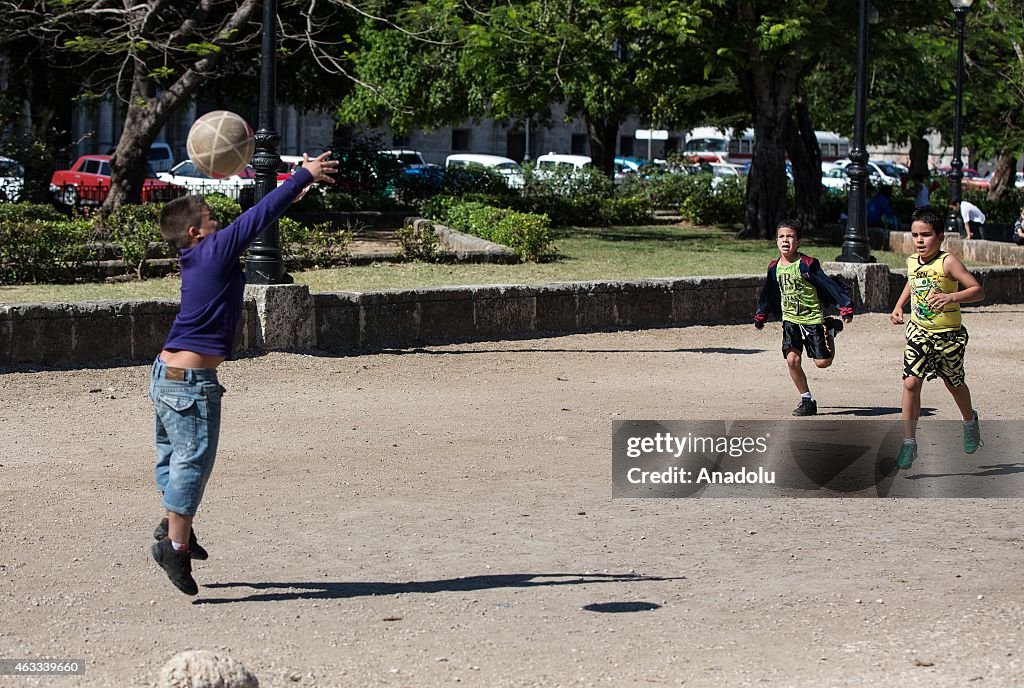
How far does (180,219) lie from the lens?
553 centimetres

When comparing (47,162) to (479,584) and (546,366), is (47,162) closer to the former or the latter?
(546,366)

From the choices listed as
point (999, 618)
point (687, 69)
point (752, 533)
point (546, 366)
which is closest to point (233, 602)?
point (752, 533)

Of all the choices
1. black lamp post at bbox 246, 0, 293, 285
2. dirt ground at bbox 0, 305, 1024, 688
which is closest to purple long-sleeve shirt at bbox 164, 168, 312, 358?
dirt ground at bbox 0, 305, 1024, 688

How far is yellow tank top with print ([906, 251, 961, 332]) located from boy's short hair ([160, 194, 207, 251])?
4.23 metres

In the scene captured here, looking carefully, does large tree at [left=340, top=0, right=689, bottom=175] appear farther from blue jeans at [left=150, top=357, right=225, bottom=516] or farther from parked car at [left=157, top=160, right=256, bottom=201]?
blue jeans at [left=150, top=357, right=225, bottom=516]

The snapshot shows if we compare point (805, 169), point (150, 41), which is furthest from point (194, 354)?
point (805, 169)

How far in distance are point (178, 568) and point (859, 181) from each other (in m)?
12.3

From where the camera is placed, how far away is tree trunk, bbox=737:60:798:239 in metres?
24.9

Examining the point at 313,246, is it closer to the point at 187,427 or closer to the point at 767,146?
the point at 767,146

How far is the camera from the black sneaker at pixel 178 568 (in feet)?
17.4

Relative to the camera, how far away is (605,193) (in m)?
30.1

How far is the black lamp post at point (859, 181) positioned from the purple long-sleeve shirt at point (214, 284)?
11.3 metres

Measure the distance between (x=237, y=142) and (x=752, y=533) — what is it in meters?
4.99

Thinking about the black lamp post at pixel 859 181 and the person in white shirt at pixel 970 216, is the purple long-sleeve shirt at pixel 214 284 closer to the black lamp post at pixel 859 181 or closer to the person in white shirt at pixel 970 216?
the black lamp post at pixel 859 181
